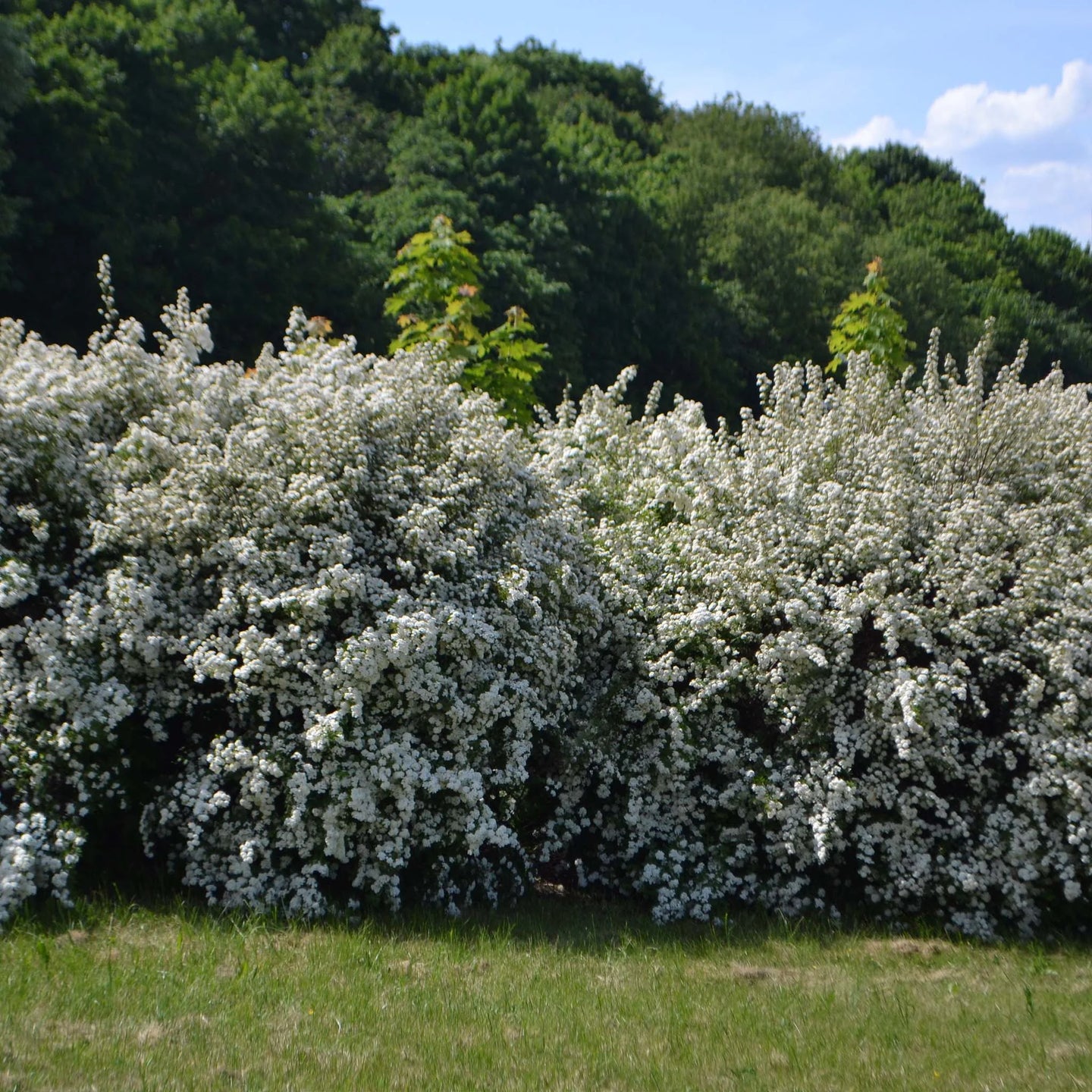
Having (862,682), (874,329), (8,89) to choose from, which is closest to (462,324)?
(874,329)

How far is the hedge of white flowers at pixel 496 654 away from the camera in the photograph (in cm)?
650

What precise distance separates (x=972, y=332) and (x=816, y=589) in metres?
33.2

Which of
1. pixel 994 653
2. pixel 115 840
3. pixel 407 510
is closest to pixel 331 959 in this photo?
pixel 115 840

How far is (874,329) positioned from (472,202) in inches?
722

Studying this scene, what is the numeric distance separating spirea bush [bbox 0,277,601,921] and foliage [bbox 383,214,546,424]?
163 inches

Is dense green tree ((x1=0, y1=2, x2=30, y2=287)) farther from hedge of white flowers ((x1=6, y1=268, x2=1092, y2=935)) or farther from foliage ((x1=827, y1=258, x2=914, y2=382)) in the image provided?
hedge of white flowers ((x1=6, y1=268, x2=1092, y2=935))

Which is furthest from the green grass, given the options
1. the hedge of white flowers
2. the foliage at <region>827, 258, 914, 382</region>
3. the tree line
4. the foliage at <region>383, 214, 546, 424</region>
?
the tree line

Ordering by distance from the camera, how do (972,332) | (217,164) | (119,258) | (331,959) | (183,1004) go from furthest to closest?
(972,332), (217,164), (119,258), (331,959), (183,1004)

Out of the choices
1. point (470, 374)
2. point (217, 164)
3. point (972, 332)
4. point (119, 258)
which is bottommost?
point (470, 374)

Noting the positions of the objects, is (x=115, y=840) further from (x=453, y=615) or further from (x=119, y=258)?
(x=119, y=258)

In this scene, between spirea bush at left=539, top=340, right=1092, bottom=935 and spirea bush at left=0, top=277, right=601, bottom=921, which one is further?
spirea bush at left=539, top=340, right=1092, bottom=935

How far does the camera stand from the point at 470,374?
1227cm

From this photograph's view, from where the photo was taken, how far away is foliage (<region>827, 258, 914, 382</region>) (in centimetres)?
1452

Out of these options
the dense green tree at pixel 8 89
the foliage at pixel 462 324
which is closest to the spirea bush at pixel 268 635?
the foliage at pixel 462 324
